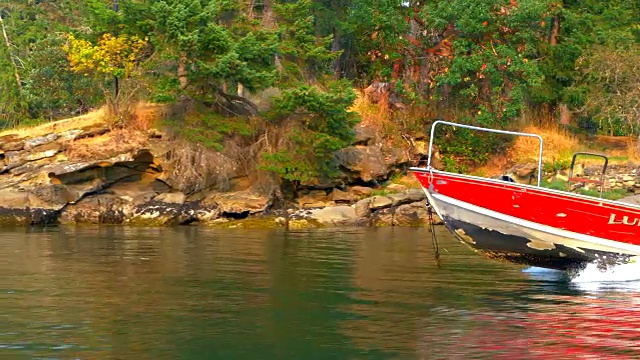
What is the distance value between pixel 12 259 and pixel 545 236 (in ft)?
33.4

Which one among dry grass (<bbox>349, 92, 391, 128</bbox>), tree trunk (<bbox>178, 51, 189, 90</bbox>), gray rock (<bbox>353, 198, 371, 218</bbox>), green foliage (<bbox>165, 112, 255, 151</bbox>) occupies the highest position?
tree trunk (<bbox>178, 51, 189, 90</bbox>)

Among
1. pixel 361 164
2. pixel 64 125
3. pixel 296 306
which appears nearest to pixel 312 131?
pixel 361 164

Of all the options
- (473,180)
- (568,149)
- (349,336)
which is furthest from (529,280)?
(568,149)

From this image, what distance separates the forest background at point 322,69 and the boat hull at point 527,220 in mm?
13769

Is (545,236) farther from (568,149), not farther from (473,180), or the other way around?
(568,149)

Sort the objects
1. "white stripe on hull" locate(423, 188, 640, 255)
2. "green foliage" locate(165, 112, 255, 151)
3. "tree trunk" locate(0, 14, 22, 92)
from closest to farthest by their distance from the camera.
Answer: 1. "white stripe on hull" locate(423, 188, 640, 255)
2. "green foliage" locate(165, 112, 255, 151)
3. "tree trunk" locate(0, 14, 22, 92)

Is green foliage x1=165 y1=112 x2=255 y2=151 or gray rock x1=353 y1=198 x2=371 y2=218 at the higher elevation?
green foliage x1=165 y1=112 x2=255 y2=151

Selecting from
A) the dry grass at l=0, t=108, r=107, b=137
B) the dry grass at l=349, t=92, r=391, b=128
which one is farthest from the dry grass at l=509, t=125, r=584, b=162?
the dry grass at l=0, t=108, r=107, b=137

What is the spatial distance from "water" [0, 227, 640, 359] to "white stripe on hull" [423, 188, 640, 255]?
2.20ft

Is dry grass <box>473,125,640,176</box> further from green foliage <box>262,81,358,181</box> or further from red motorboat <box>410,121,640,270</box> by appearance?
red motorboat <box>410,121,640,270</box>

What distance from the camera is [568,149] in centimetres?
3581

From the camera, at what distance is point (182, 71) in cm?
3053

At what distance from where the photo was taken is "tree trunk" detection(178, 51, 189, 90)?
29.8m

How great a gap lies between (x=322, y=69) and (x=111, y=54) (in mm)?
8315
